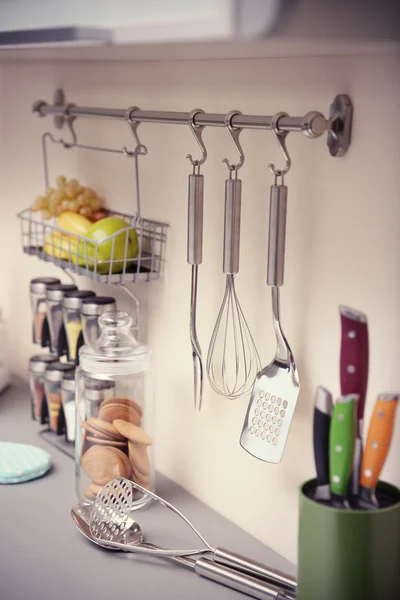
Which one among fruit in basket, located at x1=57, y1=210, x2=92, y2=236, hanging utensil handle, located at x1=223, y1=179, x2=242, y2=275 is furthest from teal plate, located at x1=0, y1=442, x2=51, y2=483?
hanging utensil handle, located at x1=223, y1=179, x2=242, y2=275

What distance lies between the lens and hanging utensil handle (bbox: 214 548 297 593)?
0.95m

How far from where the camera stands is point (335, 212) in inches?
36.9

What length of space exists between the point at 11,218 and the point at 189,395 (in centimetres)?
72

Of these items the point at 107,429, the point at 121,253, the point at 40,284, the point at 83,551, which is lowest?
the point at 83,551

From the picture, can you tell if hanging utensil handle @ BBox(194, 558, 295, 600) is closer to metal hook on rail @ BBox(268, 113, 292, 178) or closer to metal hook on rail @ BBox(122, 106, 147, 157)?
metal hook on rail @ BBox(268, 113, 292, 178)

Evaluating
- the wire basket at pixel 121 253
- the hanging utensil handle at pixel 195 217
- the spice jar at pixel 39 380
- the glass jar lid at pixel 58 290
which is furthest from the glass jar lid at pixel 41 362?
the hanging utensil handle at pixel 195 217

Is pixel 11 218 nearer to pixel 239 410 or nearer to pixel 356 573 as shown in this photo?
pixel 239 410

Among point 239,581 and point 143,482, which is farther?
point 143,482

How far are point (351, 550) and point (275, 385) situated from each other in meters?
0.26

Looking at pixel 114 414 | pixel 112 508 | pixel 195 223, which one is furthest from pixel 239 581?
pixel 195 223

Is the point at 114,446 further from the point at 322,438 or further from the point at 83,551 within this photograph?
the point at 322,438

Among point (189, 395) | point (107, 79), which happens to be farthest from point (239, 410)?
point (107, 79)

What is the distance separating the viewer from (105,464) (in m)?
1.17

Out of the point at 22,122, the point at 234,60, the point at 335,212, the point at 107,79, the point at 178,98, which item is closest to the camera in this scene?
the point at 335,212
